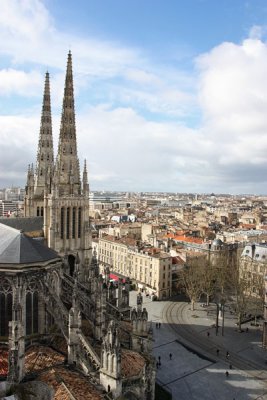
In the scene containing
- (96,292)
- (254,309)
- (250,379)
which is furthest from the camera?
(254,309)

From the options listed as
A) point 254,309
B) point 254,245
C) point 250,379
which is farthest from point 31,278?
point 254,245

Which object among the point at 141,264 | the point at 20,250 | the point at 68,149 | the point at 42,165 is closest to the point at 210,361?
the point at 20,250

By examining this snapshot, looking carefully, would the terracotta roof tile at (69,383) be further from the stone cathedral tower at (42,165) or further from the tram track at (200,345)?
the stone cathedral tower at (42,165)

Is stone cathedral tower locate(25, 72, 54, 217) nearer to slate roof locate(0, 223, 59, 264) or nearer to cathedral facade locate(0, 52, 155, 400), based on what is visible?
cathedral facade locate(0, 52, 155, 400)

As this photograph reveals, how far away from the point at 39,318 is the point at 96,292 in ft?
18.3

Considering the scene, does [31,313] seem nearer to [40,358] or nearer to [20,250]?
[40,358]

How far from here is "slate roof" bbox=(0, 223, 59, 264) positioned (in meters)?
29.3

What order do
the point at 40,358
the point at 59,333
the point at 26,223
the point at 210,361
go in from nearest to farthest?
the point at 40,358, the point at 59,333, the point at 210,361, the point at 26,223

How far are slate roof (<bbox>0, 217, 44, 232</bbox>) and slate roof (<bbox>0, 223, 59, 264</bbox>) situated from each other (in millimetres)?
14045

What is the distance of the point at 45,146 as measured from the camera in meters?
53.2

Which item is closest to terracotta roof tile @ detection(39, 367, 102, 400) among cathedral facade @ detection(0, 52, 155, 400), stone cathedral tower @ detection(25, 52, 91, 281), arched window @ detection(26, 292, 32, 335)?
cathedral facade @ detection(0, 52, 155, 400)

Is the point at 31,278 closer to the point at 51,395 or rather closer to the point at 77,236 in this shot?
the point at 51,395

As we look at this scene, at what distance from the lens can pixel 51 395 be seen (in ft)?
78.5

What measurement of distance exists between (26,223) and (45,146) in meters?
11.8
